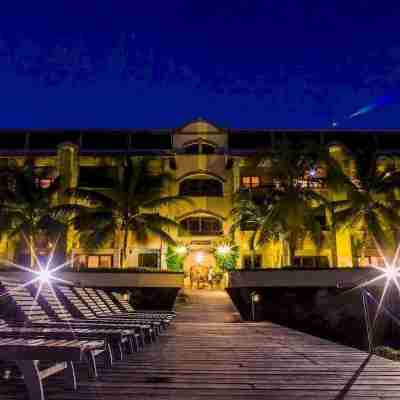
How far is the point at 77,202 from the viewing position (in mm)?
29312

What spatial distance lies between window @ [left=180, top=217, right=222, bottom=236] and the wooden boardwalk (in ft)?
68.1

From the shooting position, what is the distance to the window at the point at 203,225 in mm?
29562

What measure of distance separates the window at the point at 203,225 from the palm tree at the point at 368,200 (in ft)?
25.7

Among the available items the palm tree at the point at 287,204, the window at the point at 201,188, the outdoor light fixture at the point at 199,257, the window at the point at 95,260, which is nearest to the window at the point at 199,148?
the window at the point at 201,188

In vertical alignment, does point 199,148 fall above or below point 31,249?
above

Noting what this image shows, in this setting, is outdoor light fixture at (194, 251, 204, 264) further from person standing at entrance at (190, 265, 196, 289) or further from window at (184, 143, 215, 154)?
window at (184, 143, 215, 154)

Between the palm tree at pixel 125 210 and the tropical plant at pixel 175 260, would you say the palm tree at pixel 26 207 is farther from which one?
the tropical plant at pixel 175 260

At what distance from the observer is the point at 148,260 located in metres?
28.9

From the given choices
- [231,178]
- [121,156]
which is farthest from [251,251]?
[121,156]

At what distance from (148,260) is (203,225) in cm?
422

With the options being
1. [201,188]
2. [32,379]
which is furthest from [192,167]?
[32,379]

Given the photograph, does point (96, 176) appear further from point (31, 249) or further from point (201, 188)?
point (201, 188)

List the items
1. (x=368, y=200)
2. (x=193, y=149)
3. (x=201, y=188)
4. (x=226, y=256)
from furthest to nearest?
(x=193, y=149), (x=201, y=188), (x=226, y=256), (x=368, y=200)

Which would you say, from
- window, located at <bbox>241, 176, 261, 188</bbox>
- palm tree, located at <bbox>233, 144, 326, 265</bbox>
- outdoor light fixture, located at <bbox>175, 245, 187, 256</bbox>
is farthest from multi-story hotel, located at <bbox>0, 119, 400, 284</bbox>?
palm tree, located at <bbox>233, 144, 326, 265</bbox>
